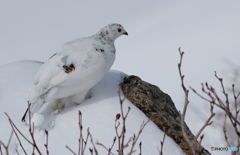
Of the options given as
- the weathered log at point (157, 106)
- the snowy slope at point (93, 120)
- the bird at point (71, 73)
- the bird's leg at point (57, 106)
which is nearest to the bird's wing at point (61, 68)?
the bird at point (71, 73)

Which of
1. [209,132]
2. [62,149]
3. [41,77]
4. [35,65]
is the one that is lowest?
[62,149]

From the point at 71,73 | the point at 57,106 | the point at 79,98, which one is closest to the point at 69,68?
the point at 71,73

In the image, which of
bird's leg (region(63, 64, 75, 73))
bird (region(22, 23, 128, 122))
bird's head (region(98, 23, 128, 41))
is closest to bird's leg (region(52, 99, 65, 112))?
bird (region(22, 23, 128, 122))

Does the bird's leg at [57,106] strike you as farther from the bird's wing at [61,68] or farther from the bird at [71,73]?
the bird's wing at [61,68]

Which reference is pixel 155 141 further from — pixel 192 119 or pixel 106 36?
pixel 192 119

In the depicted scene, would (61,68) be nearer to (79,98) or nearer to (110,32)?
(79,98)

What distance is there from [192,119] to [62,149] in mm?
13673

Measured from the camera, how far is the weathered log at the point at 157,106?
182 inches

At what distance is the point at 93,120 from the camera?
4609mm

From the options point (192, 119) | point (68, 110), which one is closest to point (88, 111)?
point (68, 110)

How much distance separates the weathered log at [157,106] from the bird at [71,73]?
41 centimetres

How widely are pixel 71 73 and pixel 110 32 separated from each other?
0.80 metres

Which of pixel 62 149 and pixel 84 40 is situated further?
pixel 84 40

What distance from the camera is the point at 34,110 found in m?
4.66
